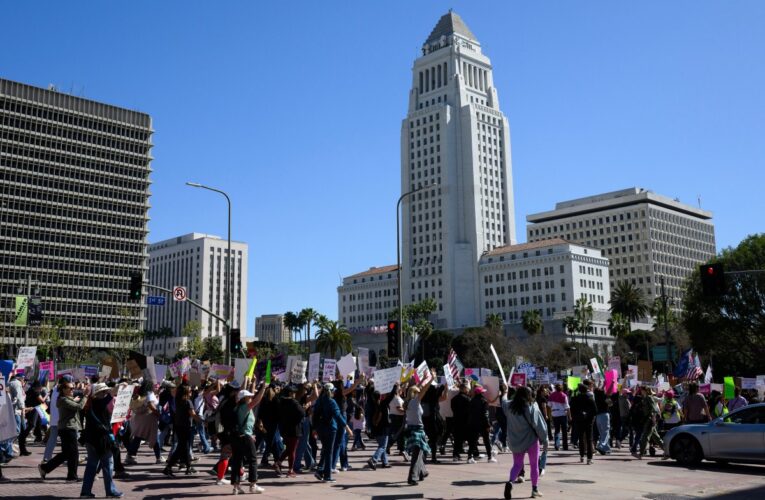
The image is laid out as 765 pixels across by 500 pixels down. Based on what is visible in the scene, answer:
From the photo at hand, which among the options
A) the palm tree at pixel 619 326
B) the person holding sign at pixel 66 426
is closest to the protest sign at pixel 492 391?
the person holding sign at pixel 66 426

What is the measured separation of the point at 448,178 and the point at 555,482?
128351 millimetres

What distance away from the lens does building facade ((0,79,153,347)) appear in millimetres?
120875

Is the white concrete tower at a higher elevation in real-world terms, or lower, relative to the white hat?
higher

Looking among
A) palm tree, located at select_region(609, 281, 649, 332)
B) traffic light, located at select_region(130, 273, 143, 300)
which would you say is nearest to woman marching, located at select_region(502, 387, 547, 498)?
traffic light, located at select_region(130, 273, 143, 300)

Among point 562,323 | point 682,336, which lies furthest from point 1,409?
point 562,323

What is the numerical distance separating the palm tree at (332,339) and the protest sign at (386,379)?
9968cm

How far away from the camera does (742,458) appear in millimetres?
15992

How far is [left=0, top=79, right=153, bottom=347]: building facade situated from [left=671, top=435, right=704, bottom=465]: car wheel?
114 meters

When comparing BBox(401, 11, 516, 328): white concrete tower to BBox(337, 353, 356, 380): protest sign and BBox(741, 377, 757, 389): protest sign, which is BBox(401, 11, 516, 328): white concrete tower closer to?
BBox(741, 377, 757, 389): protest sign

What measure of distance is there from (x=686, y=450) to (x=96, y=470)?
42.4 feet

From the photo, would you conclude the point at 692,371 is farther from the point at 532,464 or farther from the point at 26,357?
the point at 26,357

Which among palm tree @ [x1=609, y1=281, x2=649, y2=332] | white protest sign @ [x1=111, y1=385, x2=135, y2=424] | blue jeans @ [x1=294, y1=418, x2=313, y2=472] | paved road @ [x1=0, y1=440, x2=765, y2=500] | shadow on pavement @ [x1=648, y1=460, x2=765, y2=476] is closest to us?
paved road @ [x1=0, y1=440, x2=765, y2=500]

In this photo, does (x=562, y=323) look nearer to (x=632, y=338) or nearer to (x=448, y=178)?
(x=632, y=338)

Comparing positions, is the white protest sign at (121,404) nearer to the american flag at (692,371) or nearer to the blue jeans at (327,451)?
the blue jeans at (327,451)
